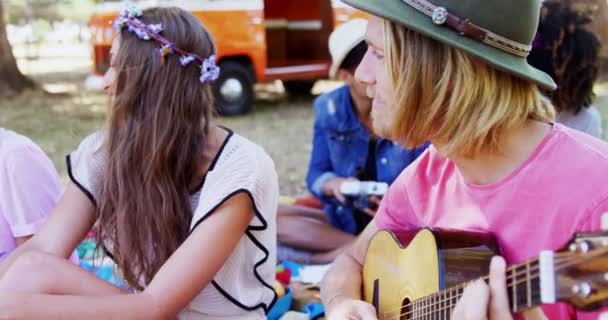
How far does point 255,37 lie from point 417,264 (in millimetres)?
6912

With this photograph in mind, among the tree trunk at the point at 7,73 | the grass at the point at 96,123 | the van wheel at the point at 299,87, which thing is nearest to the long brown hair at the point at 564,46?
the grass at the point at 96,123

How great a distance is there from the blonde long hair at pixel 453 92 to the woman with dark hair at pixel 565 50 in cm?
118

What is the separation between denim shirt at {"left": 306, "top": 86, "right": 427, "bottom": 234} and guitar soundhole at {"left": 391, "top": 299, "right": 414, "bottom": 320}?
1399 mm

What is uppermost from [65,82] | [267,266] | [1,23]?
[267,266]

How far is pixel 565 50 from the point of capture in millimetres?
2607

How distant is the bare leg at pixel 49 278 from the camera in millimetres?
1945

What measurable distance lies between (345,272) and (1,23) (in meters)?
8.82

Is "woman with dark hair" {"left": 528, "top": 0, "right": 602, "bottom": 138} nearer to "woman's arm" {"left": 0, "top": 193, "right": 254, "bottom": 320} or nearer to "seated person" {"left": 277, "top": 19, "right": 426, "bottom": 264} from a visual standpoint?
"seated person" {"left": 277, "top": 19, "right": 426, "bottom": 264}

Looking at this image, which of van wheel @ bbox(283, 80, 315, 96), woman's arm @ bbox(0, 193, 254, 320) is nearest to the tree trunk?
van wheel @ bbox(283, 80, 315, 96)

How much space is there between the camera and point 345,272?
2025 mm

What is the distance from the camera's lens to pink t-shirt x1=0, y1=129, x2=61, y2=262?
2.29 m

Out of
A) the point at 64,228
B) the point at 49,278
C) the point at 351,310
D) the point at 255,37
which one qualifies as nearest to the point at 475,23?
the point at 351,310

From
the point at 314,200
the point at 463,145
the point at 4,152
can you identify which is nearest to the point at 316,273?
the point at 314,200

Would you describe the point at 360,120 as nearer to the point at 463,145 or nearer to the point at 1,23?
the point at 463,145
